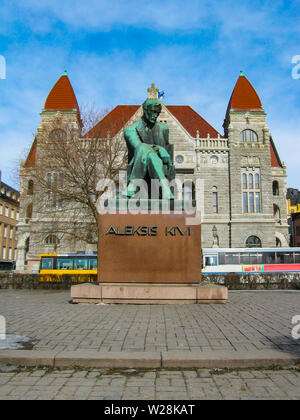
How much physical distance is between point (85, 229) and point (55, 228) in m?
2.17

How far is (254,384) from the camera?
3.26 metres

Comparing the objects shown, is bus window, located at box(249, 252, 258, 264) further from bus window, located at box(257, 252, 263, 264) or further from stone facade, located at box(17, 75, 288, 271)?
stone facade, located at box(17, 75, 288, 271)

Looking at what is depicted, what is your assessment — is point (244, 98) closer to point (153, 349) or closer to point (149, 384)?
point (153, 349)

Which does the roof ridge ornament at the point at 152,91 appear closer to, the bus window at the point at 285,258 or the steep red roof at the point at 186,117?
the steep red roof at the point at 186,117

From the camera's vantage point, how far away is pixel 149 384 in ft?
10.7

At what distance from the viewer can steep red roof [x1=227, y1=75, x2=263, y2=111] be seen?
39.2m

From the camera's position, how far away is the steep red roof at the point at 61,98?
38125mm

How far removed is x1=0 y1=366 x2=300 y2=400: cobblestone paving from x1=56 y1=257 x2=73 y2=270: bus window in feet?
74.9

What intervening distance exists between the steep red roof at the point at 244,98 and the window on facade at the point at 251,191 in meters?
7.29

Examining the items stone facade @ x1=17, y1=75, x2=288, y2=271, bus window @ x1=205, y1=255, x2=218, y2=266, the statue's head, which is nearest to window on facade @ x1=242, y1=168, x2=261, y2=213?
stone facade @ x1=17, y1=75, x2=288, y2=271

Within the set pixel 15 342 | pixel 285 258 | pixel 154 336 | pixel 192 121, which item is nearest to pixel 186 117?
pixel 192 121

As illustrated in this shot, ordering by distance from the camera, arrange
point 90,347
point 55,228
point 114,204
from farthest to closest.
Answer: point 55,228 < point 114,204 < point 90,347
